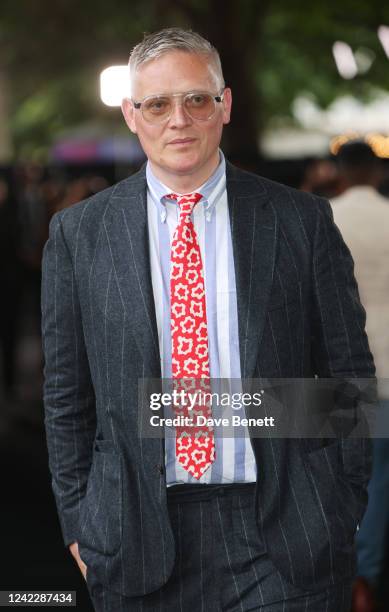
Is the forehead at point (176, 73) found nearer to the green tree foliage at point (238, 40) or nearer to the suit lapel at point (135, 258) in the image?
the suit lapel at point (135, 258)

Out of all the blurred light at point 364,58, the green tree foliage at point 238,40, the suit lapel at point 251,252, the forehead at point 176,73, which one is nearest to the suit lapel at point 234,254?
the suit lapel at point 251,252

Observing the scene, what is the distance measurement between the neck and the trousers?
76cm

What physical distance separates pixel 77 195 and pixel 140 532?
681 cm

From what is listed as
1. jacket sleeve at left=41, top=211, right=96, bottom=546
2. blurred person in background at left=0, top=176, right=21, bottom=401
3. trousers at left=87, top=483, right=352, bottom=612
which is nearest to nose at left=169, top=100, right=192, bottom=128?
jacket sleeve at left=41, top=211, right=96, bottom=546

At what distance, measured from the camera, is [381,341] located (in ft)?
18.1

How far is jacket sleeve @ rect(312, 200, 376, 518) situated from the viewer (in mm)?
3264

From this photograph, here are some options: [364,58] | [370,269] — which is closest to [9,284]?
[364,58]

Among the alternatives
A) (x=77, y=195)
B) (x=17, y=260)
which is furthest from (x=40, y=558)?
(x=17, y=260)

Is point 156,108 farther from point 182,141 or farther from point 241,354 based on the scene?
point 241,354

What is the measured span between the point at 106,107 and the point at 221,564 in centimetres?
1876

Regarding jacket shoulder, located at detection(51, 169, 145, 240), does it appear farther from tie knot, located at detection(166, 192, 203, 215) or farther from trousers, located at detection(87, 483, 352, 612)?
trousers, located at detection(87, 483, 352, 612)

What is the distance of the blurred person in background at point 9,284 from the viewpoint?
11.7 metres

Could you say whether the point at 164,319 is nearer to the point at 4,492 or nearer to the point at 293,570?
the point at 293,570

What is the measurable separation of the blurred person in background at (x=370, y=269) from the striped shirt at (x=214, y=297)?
2.22 meters
